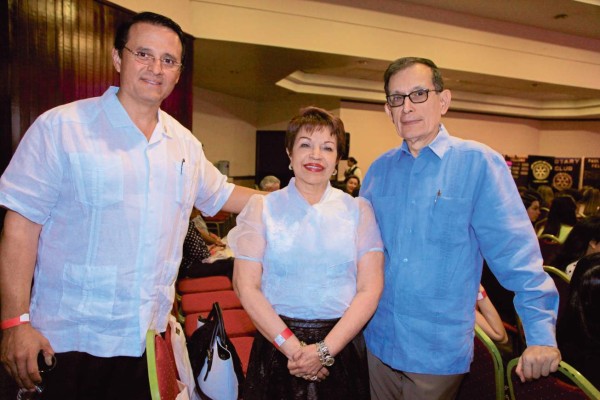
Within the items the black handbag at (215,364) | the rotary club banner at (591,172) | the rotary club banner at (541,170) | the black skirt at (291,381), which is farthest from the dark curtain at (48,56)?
the rotary club banner at (591,172)

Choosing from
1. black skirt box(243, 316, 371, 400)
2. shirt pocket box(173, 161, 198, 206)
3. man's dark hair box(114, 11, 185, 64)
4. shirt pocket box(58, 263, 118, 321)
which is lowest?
black skirt box(243, 316, 371, 400)

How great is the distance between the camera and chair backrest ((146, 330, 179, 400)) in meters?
1.05

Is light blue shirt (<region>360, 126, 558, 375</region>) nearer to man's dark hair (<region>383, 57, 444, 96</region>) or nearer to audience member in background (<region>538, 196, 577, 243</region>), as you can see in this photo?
man's dark hair (<region>383, 57, 444, 96</region>)

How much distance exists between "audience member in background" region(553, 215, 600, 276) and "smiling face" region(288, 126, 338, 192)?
1959 millimetres

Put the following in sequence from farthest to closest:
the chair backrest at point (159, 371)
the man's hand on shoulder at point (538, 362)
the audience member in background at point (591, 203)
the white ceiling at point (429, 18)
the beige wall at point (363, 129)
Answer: the beige wall at point (363, 129)
the white ceiling at point (429, 18)
the audience member in background at point (591, 203)
the man's hand on shoulder at point (538, 362)
the chair backrest at point (159, 371)

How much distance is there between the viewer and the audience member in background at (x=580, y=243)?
2.55 metres

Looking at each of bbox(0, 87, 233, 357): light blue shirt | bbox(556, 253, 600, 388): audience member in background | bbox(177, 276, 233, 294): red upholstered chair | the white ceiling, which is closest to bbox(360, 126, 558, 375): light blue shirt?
bbox(556, 253, 600, 388): audience member in background

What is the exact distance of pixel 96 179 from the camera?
1.36 m

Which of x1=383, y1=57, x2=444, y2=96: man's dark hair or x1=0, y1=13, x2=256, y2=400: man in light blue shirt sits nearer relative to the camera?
x1=0, y1=13, x2=256, y2=400: man in light blue shirt

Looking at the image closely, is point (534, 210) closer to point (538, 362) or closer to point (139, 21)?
point (538, 362)

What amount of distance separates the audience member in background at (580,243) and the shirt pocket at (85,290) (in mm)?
2597

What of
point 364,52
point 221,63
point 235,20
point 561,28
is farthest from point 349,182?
point 561,28

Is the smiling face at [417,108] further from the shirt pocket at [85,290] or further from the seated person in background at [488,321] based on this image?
the shirt pocket at [85,290]

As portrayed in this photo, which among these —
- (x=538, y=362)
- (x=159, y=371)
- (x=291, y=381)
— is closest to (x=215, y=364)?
(x=291, y=381)
